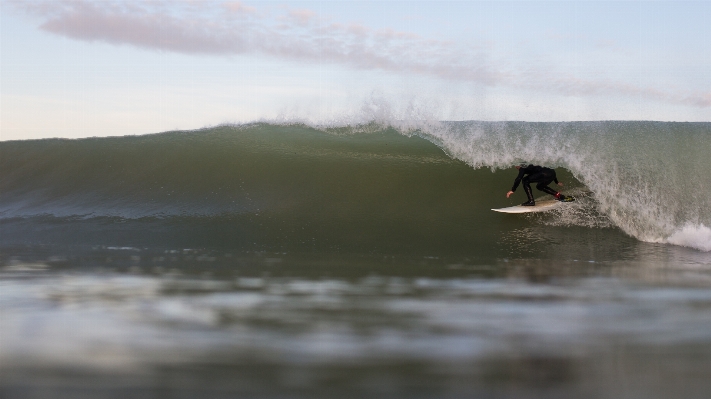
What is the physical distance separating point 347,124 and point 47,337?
385 inches

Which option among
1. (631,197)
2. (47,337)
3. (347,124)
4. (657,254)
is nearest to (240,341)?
(47,337)

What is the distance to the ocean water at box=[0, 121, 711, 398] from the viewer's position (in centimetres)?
304

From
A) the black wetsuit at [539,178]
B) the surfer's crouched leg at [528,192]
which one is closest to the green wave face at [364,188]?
the surfer's crouched leg at [528,192]

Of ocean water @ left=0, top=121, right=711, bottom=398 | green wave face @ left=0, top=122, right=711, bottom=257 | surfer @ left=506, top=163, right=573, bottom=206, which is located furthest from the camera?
surfer @ left=506, top=163, right=573, bottom=206

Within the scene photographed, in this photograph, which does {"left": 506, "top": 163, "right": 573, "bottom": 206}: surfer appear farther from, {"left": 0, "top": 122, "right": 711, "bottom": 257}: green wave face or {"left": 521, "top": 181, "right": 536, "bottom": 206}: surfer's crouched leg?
{"left": 0, "top": 122, "right": 711, "bottom": 257}: green wave face

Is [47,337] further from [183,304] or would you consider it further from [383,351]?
[383,351]

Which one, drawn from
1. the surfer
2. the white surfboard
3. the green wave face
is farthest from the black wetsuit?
the green wave face

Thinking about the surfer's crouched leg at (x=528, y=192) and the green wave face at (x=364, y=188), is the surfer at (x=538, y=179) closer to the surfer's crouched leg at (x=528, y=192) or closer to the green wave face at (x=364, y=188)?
the surfer's crouched leg at (x=528, y=192)

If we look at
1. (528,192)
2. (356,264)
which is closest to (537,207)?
(528,192)

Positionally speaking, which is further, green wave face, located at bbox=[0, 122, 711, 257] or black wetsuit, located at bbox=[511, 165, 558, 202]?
black wetsuit, located at bbox=[511, 165, 558, 202]

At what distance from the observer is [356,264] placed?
6961 millimetres

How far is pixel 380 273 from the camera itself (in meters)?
6.30

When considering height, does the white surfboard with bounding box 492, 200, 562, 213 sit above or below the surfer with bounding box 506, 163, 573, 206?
below

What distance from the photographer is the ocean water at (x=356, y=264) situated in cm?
304
